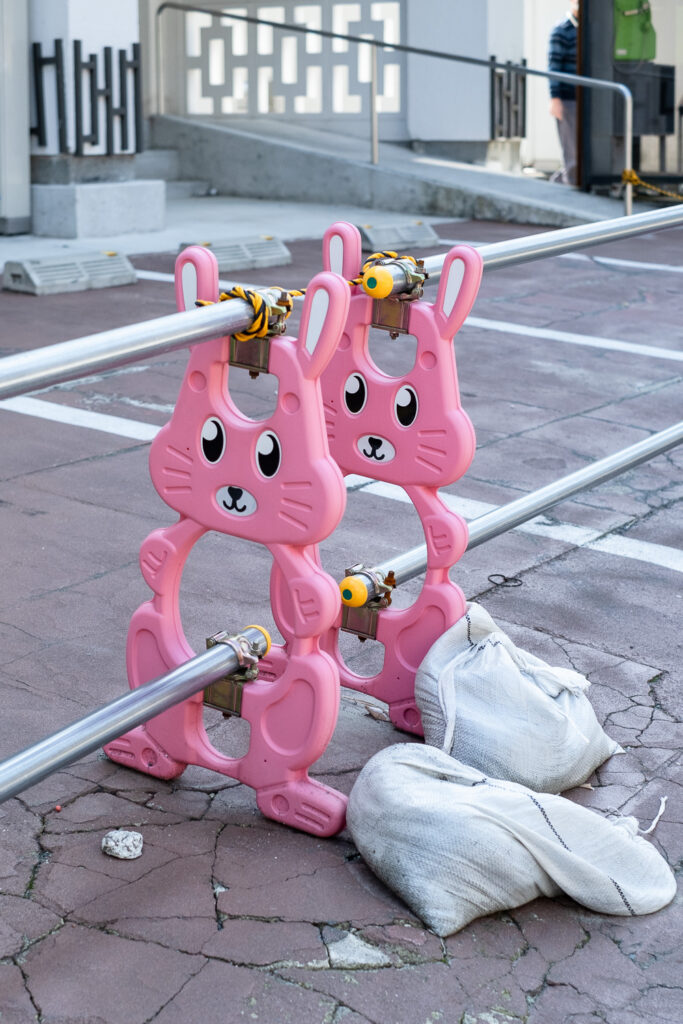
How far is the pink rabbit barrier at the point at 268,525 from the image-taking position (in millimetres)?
2145

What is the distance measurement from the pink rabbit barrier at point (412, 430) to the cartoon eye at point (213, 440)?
1.42ft

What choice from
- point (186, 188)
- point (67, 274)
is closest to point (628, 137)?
point (186, 188)

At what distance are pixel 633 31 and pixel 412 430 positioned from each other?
431 inches

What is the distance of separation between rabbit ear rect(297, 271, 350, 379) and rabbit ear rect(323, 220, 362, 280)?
1.34 ft

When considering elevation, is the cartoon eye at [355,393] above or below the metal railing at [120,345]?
below

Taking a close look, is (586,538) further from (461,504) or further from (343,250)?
(343,250)

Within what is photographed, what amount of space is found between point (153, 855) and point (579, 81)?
10358 millimetres

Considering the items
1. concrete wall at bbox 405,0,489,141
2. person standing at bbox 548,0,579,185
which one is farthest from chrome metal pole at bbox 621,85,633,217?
concrete wall at bbox 405,0,489,141

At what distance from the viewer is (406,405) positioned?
257 centimetres

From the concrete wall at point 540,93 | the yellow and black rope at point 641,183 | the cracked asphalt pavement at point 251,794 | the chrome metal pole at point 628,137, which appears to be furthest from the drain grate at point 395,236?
the concrete wall at point 540,93

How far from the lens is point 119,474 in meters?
4.44

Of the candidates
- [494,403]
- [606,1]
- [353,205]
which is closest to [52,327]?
[494,403]

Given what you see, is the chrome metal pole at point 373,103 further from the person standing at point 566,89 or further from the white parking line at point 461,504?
the white parking line at point 461,504

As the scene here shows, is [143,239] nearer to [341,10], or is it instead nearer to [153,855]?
[341,10]
